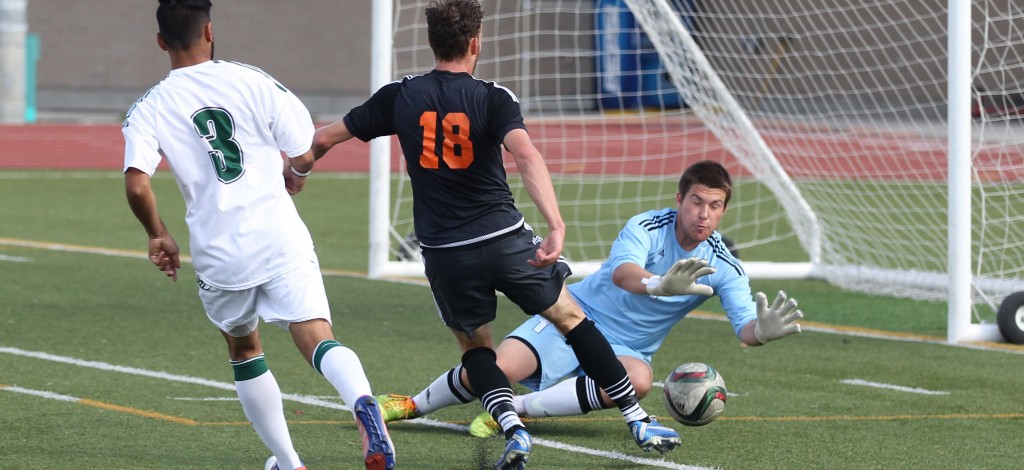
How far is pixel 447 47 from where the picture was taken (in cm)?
528

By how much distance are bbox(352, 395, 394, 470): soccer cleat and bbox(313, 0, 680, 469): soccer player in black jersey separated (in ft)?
2.16

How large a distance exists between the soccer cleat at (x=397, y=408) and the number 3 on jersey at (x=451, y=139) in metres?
1.38

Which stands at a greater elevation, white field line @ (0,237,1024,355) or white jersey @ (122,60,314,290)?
white jersey @ (122,60,314,290)

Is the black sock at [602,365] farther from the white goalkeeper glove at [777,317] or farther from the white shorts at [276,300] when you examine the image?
the white shorts at [276,300]

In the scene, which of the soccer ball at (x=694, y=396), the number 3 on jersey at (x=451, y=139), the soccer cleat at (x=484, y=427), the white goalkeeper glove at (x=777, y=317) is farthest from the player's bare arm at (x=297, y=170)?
the soccer ball at (x=694, y=396)

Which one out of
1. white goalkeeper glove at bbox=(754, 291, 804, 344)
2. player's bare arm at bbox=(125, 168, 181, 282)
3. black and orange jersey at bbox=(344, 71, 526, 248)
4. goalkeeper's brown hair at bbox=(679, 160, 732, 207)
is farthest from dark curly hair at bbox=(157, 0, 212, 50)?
white goalkeeper glove at bbox=(754, 291, 804, 344)

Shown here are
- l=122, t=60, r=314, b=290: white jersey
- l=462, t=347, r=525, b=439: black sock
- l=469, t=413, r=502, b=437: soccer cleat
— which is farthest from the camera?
l=469, t=413, r=502, b=437: soccer cleat

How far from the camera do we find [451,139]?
523 cm

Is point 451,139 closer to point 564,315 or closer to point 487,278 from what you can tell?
point 487,278

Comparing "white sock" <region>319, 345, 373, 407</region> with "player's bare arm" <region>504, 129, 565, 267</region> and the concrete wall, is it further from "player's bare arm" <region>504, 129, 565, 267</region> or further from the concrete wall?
the concrete wall

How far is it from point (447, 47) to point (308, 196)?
1416 cm

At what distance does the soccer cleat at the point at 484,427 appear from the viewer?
6.11m

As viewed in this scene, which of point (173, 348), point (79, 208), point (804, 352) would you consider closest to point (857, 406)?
point (804, 352)

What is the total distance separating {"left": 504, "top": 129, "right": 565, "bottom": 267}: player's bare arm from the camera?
16.6 ft
